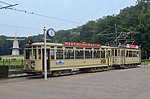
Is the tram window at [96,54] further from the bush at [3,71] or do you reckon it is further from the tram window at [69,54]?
the bush at [3,71]

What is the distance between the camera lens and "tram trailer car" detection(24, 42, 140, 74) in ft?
86.4

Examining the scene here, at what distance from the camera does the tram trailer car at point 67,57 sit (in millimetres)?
26344

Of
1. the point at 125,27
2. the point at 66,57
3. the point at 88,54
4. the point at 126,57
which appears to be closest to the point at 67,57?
the point at 66,57

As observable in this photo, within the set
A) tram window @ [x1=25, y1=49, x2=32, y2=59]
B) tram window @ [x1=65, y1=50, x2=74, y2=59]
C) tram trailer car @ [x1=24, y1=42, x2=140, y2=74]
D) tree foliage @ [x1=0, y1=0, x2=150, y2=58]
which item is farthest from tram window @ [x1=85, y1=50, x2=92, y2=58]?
tree foliage @ [x1=0, y1=0, x2=150, y2=58]

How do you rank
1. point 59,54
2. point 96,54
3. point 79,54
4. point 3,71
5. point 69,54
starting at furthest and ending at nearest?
1. point 96,54
2. point 79,54
3. point 69,54
4. point 59,54
5. point 3,71

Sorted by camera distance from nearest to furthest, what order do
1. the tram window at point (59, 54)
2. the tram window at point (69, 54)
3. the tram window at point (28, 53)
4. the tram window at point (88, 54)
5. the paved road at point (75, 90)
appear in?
the paved road at point (75, 90) < the tram window at point (28, 53) < the tram window at point (59, 54) < the tram window at point (69, 54) < the tram window at point (88, 54)

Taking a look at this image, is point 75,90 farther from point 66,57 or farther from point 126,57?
point 126,57

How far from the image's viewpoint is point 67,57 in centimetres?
2944

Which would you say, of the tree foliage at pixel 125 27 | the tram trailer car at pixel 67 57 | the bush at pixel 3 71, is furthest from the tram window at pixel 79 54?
the tree foliage at pixel 125 27

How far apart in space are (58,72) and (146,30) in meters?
54.6

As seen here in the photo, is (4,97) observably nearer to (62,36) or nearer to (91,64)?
(91,64)

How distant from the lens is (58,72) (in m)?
28.1

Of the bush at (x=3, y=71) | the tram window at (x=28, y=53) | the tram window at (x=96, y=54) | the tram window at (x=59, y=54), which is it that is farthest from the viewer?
the tram window at (x=96, y=54)

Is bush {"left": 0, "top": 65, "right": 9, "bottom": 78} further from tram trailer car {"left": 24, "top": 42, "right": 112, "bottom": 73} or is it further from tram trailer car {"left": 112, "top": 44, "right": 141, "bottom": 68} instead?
tram trailer car {"left": 112, "top": 44, "right": 141, "bottom": 68}
